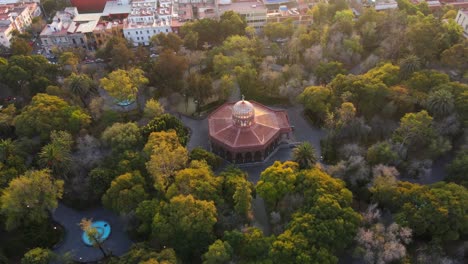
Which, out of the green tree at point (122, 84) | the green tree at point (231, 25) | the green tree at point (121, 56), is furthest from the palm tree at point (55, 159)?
the green tree at point (231, 25)

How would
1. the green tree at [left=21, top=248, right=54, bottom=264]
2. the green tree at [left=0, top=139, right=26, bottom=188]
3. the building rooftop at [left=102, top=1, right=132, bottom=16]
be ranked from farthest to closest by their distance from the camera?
1. the building rooftop at [left=102, top=1, right=132, bottom=16]
2. the green tree at [left=0, top=139, right=26, bottom=188]
3. the green tree at [left=21, top=248, right=54, bottom=264]

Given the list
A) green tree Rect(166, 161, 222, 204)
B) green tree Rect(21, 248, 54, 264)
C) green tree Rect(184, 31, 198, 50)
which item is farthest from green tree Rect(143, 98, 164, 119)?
green tree Rect(21, 248, 54, 264)

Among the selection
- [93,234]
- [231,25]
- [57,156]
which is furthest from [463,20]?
[57,156]

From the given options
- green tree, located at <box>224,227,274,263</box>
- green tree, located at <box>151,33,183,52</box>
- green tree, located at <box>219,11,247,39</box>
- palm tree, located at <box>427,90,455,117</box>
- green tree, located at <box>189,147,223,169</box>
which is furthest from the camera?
green tree, located at <box>219,11,247,39</box>

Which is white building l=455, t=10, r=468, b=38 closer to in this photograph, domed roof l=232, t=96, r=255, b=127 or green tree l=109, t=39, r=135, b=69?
domed roof l=232, t=96, r=255, b=127

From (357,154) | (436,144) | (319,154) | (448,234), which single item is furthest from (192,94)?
(448,234)

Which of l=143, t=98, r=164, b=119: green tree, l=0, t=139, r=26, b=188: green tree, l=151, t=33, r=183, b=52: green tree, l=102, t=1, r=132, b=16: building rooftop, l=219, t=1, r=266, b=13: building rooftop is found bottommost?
l=0, t=139, r=26, b=188: green tree

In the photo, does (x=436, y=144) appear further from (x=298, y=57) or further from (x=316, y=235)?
(x=298, y=57)

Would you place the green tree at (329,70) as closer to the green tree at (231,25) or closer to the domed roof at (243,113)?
the domed roof at (243,113)

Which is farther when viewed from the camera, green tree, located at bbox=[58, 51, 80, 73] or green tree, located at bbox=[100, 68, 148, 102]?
green tree, located at bbox=[58, 51, 80, 73]
